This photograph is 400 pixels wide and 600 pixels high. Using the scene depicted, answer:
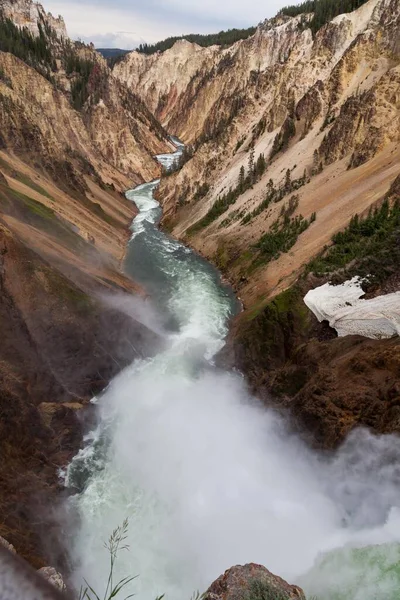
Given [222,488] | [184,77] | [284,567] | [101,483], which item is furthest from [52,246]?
[184,77]

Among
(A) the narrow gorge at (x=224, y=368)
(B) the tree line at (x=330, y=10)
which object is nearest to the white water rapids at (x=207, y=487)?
(A) the narrow gorge at (x=224, y=368)

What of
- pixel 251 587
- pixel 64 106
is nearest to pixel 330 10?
pixel 64 106

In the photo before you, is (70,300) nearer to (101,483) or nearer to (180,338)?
(180,338)

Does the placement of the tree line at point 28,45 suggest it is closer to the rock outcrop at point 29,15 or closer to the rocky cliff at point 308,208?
the rock outcrop at point 29,15

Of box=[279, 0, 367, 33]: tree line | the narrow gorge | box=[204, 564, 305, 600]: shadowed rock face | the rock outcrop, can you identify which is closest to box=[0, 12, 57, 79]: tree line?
the rock outcrop

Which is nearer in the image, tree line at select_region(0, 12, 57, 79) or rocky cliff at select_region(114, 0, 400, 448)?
rocky cliff at select_region(114, 0, 400, 448)

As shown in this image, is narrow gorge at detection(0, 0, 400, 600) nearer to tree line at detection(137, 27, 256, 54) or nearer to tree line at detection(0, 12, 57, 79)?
tree line at detection(0, 12, 57, 79)
